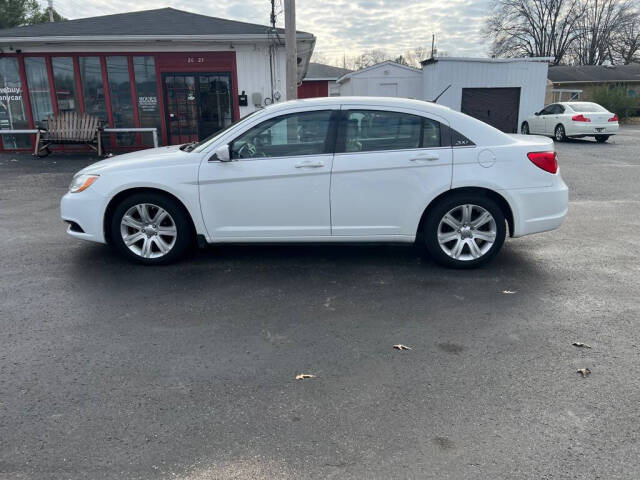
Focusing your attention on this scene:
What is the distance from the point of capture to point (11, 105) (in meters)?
14.8

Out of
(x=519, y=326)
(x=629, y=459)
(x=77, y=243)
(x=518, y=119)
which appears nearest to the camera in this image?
(x=629, y=459)

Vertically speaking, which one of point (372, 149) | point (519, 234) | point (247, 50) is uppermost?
point (247, 50)

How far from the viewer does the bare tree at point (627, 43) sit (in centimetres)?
5631

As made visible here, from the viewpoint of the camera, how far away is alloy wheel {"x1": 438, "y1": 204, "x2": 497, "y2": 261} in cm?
512

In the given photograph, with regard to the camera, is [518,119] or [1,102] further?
[518,119]

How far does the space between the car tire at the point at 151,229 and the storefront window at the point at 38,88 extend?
1186 centimetres

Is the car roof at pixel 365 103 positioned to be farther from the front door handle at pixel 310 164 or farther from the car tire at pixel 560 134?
the car tire at pixel 560 134

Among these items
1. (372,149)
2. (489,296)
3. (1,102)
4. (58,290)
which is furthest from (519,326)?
(1,102)

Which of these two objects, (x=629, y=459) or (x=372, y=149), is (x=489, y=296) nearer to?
(x=372, y=149)

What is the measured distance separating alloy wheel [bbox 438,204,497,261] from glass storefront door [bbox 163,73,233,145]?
11249mm

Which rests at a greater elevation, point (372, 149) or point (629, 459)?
point (372, 149)

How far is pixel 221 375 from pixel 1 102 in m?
15.3

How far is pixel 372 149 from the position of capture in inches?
199

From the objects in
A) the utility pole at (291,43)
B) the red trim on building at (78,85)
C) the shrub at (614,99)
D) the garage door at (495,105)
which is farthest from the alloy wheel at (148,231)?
the shrub at (614,99)
